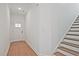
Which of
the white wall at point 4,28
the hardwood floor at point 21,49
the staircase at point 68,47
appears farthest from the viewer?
the staircase at point 68,47

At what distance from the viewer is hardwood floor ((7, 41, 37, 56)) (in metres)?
1.45

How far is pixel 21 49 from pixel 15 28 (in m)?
0.30

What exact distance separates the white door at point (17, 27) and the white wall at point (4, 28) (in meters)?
0.06

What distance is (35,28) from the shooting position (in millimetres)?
1542

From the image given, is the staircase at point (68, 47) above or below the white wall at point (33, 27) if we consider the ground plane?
below

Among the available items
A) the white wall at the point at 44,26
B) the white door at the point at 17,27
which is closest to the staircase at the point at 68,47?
the white wall at the point at 44,26

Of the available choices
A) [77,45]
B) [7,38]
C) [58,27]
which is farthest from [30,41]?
[77,45]

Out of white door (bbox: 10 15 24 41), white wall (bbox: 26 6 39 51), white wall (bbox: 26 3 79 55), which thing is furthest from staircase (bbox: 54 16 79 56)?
white door (bbox: 10 15 24 41)

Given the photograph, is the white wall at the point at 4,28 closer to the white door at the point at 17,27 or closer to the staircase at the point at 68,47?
the white door at the point at 17,27

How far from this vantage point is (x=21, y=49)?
1538mm

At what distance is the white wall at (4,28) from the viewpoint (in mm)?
1330

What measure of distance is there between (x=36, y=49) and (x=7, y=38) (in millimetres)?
390

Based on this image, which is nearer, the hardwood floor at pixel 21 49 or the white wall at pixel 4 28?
the white wall at pixel 4 28

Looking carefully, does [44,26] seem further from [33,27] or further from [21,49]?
[21,49]
